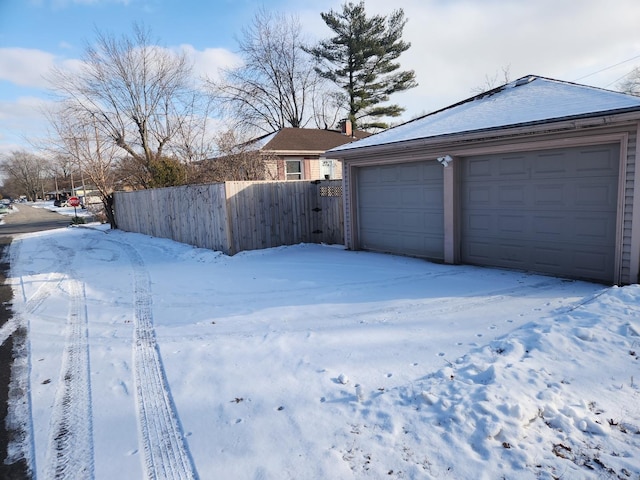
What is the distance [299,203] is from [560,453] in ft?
31.2

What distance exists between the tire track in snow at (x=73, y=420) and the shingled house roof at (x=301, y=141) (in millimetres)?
14846

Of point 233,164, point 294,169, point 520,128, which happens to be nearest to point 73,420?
point 520,128

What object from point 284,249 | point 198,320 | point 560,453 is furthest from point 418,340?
point 284,249

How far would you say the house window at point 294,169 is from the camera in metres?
19.9

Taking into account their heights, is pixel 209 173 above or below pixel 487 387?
above

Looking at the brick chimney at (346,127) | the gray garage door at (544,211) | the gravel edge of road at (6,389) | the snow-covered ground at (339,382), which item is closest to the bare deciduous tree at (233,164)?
the gravel edge of road at (6,389)

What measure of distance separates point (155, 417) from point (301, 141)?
62.0 ft

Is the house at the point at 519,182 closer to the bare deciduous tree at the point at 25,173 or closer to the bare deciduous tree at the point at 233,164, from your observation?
the bare deciduous tree at the point at 233,164

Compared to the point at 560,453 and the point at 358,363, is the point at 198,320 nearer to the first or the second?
the point at 358,363

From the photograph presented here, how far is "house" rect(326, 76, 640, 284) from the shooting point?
19.6 feet

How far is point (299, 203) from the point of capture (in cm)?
1146

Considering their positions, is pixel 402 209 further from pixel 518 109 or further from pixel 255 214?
pixel 255 214

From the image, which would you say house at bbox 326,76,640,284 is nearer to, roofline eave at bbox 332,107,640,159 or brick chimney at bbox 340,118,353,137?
roofline eave at bbox 332,107,640,159

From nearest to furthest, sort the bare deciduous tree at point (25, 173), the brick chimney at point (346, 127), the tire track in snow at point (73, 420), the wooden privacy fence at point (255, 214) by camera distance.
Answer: the tire track in snow at point (73, 420) → the wooden privacy fence at point (255, 214) → the brick chimney at point (346, 127) → the bare deciduous tree at point (25, 173)
